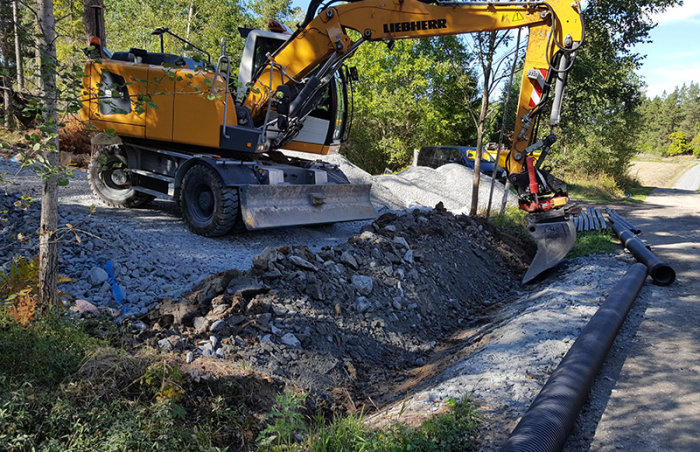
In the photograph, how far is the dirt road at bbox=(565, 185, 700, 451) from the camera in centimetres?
345

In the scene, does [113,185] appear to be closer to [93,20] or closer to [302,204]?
[93,20]

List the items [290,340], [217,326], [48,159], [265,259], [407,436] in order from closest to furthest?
[407,436] < [48,159] < [217,326] < [290,340] < [265,259]

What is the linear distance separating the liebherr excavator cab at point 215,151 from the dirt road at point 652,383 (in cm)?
462

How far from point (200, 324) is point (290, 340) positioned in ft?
2.76

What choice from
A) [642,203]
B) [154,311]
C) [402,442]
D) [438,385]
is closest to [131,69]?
[154,311]

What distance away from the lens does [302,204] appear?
8047mm

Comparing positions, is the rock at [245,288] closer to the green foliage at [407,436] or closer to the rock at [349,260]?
the rock at [349,260]

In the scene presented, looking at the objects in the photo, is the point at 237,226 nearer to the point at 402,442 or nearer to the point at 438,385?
the point at 438,385

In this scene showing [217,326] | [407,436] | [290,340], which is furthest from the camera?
[290,340]

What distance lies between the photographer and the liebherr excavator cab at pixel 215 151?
7.48 m

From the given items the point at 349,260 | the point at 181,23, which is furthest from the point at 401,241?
the point at 181,23

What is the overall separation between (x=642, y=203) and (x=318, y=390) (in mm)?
19869

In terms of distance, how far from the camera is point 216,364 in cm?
411

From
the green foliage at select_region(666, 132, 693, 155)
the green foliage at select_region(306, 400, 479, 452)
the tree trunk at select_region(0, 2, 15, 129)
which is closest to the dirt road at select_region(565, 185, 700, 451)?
the green foliage at select_region(306, 400, 479, 452)
